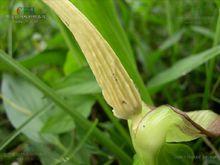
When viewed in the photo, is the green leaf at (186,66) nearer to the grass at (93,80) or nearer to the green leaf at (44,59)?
the grass at (93,80)

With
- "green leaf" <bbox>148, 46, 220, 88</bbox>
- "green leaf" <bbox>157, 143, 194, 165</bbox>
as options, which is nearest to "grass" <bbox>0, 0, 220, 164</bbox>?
"green leaf" <bbox>148, 46, 220, 88</bbox>

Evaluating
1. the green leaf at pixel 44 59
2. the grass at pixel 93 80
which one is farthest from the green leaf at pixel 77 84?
the green leaf at pixel 44 59

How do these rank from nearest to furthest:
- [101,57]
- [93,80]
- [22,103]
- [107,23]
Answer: [101,57], [107,23], [93,80], [22,103]

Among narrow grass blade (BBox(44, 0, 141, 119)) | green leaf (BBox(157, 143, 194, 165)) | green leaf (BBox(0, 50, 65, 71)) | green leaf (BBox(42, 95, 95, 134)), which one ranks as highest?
narrow grass blade (BBox(44, 0, 141, 119))

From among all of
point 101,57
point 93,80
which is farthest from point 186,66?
point 101,57

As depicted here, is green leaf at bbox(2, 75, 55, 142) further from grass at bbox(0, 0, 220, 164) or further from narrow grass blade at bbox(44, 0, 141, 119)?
narrow grass blade at bbox(44, 0, 141, 119)

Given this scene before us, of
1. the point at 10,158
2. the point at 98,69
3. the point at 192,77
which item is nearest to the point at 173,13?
the point at 192,77

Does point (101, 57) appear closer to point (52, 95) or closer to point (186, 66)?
point (52, 95)
